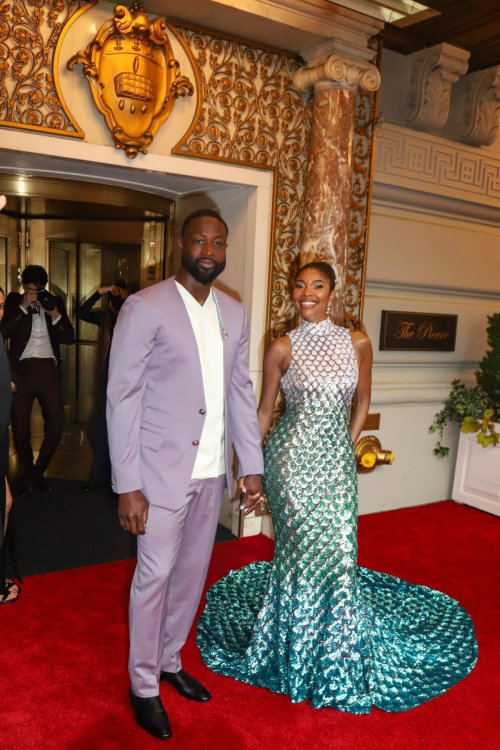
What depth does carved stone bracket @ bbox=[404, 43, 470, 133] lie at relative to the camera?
14.6ft

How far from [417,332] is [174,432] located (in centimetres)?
311

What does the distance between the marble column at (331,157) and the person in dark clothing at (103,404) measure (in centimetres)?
155

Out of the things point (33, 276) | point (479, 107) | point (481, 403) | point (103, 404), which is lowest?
point (103, 404)

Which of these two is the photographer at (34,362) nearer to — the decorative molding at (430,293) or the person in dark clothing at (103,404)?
the person in dark clothing at (103,404)

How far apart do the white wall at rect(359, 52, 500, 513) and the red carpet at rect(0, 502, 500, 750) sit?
1.54 m

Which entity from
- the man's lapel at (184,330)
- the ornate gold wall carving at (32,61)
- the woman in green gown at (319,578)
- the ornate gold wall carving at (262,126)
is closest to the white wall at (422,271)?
the ornate gold wall carving at (262,126)

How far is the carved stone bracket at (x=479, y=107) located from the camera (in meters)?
4.80

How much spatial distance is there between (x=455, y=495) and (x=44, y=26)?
418 cm

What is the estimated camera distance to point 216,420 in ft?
7.45

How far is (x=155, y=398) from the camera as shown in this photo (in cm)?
213

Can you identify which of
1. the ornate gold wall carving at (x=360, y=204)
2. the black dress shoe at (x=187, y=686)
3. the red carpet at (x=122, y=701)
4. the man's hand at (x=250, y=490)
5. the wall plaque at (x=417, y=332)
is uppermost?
the ornate gold wall carving at (x=360, y=204)

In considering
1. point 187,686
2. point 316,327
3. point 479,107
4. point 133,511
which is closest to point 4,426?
point 133,511

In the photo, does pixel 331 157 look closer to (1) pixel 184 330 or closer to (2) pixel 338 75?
(2) pixel 338 75

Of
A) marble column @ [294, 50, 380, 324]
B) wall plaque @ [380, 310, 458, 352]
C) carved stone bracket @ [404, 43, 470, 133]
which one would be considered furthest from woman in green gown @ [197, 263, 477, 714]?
carved stone bracket @ [404, 43, 470, 133]
